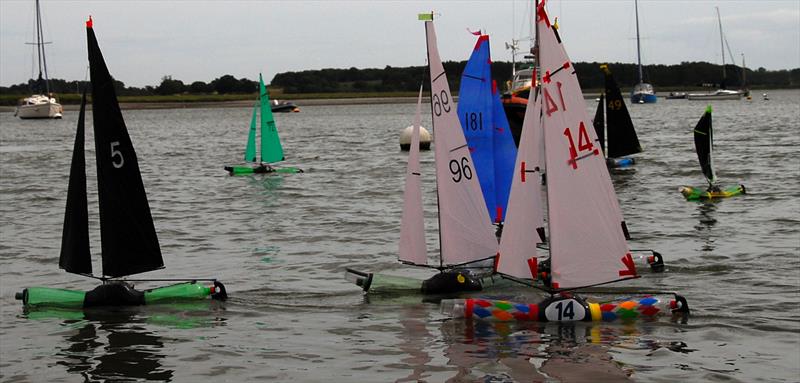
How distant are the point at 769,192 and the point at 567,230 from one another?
22189 millimetres

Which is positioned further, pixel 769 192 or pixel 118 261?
pixel 769 192

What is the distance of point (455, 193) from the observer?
60.1 ft

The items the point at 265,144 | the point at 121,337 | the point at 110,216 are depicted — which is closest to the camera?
the point at 121,337

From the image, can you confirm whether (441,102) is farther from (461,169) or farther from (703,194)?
(703,194)

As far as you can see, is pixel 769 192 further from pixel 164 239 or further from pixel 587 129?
pixel 587 129

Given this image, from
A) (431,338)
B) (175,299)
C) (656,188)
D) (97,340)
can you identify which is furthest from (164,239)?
(656,188)

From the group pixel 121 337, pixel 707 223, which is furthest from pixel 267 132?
pixel 121 337

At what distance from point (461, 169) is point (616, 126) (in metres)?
26.2

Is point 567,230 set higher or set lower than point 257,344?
higher

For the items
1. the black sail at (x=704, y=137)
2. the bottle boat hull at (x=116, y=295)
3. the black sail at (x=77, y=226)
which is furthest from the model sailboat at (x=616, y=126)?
the black sail at (x=77, y=226)

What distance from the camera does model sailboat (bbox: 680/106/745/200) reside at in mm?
31897

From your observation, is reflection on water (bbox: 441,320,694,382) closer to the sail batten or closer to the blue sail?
the blue sail

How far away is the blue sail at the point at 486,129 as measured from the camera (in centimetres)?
1969

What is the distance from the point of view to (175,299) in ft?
61.1
